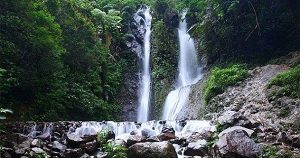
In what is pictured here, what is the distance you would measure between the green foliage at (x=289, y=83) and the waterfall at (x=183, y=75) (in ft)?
18.7

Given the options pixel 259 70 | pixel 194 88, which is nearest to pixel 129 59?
pixel 194 88

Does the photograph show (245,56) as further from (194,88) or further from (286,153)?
(286,153)

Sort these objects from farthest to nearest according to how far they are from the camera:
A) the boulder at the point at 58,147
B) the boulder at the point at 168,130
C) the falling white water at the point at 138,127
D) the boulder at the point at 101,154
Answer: the falling white water at the point at 138,127 < the boulder at the point at 168,130 < the boulder at the point at 58,147 < the boulder at the point at 101,154

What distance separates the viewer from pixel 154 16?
86.9 ft

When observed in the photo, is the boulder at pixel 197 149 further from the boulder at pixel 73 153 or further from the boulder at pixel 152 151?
the boulder at pixel 73 153

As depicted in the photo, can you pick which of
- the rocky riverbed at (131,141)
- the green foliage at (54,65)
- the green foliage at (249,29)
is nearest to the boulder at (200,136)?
the rocky riverbed at (131,141)

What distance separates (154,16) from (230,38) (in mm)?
8249

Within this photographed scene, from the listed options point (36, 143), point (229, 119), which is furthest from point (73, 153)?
point (229, 119)

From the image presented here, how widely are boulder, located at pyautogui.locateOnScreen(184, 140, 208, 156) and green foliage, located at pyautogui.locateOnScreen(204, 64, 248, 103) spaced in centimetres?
654

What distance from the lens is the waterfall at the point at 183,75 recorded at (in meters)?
18.9

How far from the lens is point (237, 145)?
906 cm

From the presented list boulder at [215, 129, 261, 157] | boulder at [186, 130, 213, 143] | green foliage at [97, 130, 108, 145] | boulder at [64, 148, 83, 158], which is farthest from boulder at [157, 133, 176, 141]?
boulder at [64, 148, 83, 158]

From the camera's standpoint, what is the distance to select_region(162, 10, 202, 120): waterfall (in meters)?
18.9

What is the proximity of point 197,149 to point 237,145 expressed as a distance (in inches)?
49.7
